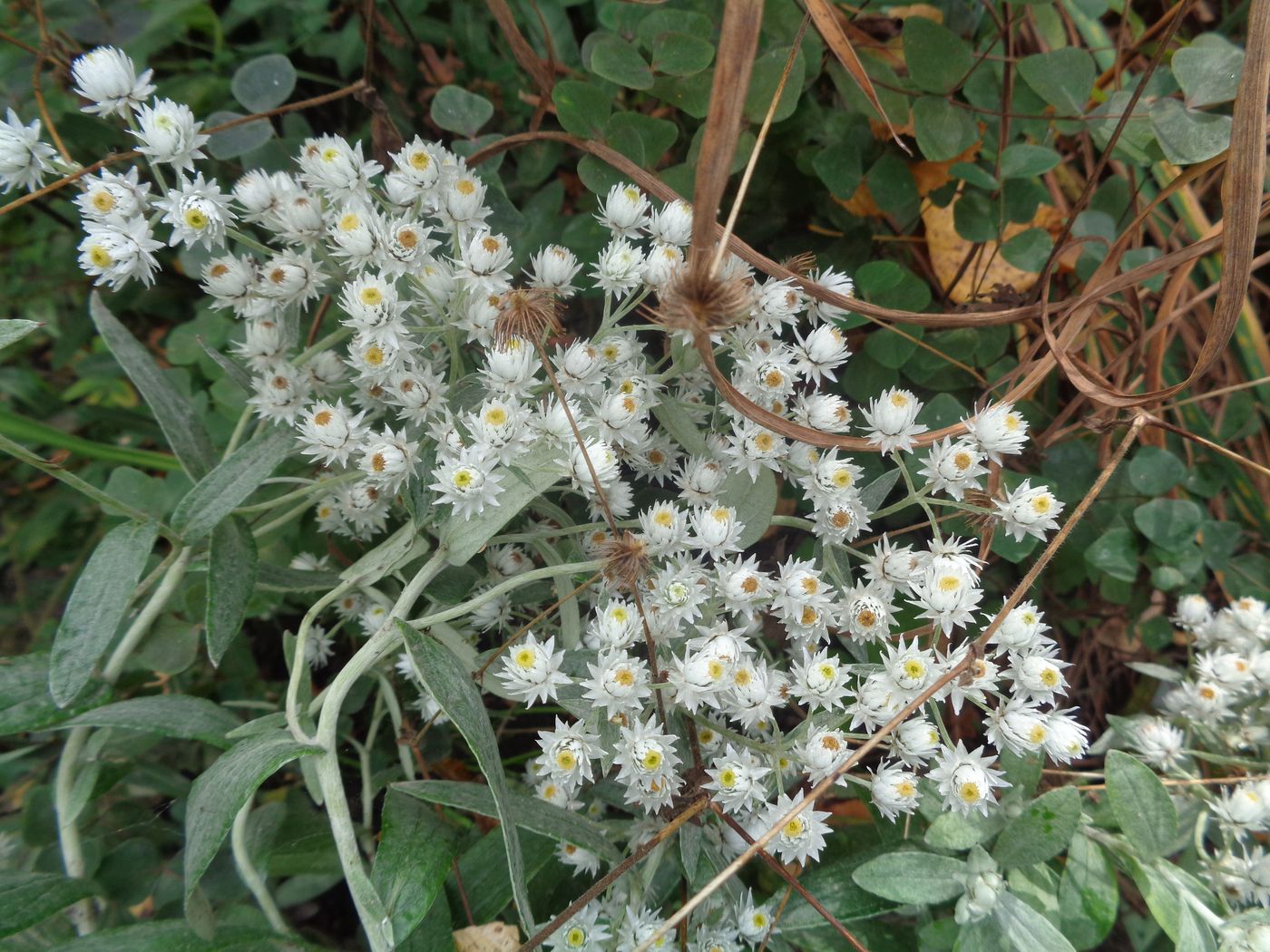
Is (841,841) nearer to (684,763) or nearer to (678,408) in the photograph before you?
(684,763)

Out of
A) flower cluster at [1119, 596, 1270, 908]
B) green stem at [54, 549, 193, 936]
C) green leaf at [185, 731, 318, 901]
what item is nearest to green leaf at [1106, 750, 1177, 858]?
flower cluster at [1119, 596, 1270, 908]

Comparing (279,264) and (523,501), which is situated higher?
(279,264)

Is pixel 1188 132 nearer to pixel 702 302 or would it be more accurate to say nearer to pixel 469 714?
pixel 702 302

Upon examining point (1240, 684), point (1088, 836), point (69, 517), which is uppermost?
point (1240, 684)

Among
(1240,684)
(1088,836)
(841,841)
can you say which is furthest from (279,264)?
(1240,684)

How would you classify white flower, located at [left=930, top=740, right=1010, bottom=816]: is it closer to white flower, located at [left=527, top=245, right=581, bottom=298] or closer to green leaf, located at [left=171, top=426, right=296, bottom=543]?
white flower, located at [left=527, top=245, right=581, bottom=298]

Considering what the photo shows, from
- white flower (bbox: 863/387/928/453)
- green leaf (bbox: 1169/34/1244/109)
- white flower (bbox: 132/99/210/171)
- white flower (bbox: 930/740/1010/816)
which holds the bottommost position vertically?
white flower (bbox: 930/740/1010/816)

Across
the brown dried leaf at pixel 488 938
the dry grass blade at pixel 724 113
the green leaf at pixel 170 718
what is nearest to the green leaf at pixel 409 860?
the brown dried leaf at pixel 488 938
